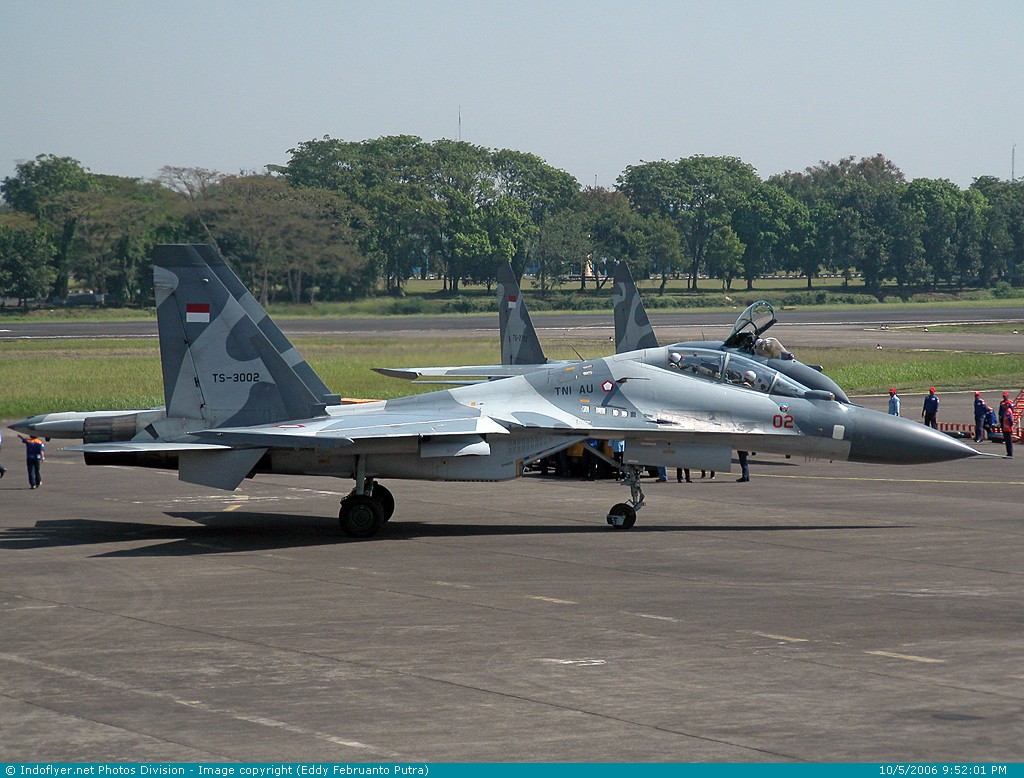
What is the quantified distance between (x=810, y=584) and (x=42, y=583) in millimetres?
10362

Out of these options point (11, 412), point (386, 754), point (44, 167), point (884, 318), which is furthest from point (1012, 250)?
point (386, 754)

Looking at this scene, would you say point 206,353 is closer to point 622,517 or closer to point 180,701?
point 622,517

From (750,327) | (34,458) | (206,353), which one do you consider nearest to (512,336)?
(34,458)

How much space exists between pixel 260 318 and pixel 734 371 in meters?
8.37

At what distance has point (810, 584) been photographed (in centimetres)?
1670

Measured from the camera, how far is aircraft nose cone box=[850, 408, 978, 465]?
21.0 metres

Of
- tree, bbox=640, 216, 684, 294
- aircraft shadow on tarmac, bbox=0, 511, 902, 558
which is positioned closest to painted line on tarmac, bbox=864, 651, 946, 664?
aircraft shadow on tarmac, bbox=0, 511, 902, 558

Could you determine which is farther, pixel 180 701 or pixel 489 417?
pixel 489 417

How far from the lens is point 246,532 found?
72.1ft

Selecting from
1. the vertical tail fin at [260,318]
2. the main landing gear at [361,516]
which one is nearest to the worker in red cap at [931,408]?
the vertical tail fin at [260,318]

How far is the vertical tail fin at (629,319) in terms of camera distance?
116 ft

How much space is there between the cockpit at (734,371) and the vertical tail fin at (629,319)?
13176 millimetres

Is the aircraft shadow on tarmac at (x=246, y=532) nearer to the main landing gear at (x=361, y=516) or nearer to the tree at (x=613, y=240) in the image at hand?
the main landing gear at (x=361, y=516)

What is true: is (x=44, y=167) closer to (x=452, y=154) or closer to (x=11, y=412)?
(x=452, y=154)
